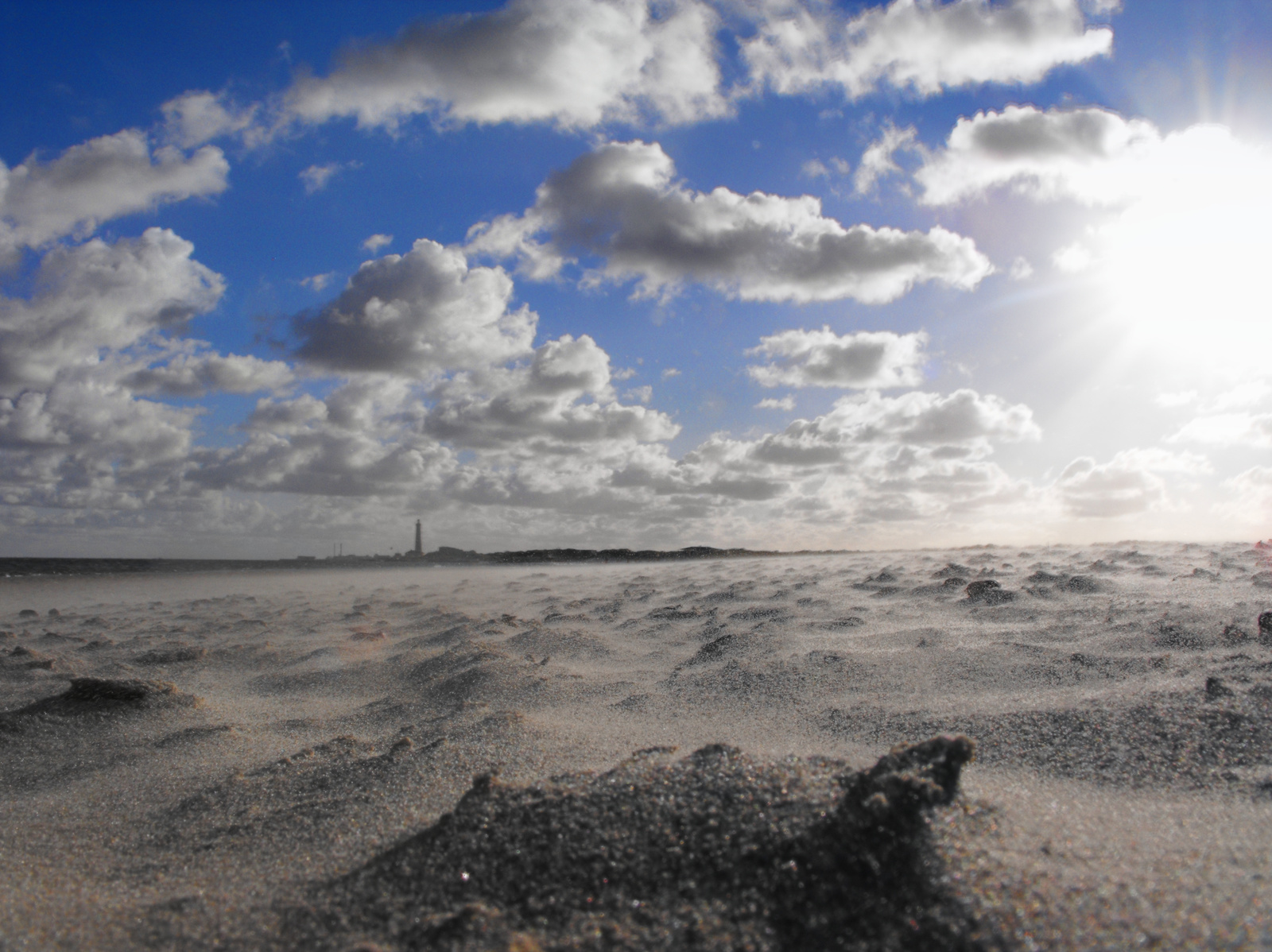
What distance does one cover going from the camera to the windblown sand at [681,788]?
1.54 meters

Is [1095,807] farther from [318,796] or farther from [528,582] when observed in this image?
[528,582]

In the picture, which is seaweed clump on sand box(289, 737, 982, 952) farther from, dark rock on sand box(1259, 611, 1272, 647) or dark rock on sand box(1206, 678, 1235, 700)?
dark rock on sand box(1259, 611, 1272, 647)

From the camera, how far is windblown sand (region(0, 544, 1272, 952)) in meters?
1.54

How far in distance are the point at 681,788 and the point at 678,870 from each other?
298 mm

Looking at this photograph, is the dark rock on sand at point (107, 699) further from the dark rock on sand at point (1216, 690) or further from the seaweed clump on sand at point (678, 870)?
the dark rock on sand at point (1216, 690)

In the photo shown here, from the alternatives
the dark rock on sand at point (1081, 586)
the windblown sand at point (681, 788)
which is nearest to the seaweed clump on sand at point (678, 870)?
the windblown sand at point (681, 788)

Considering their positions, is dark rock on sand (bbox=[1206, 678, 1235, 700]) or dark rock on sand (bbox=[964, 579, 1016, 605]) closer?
dark rock on sand (bbox=[1206, 678, 1235, 700])

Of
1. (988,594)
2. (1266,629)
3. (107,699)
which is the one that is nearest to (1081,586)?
(988,594)

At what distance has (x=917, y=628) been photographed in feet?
15.7

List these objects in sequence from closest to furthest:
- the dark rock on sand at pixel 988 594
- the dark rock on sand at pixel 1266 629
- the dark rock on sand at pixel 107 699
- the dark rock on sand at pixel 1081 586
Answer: the dark rock on sand at pixel 1266 629
the dark rock on sand at pixel 107 699
the dark rock on sand at pixel 988 594
the dark rock on sand at pixel 1081 586

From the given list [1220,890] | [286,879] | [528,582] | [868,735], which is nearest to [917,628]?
[868,735]

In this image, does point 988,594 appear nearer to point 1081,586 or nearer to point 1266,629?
point 1081,586

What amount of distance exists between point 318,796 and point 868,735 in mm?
2299

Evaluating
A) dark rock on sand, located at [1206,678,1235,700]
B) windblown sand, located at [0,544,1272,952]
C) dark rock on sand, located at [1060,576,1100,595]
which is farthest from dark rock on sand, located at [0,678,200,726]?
dark rock on sand, located at [1060,576,1100,595]
